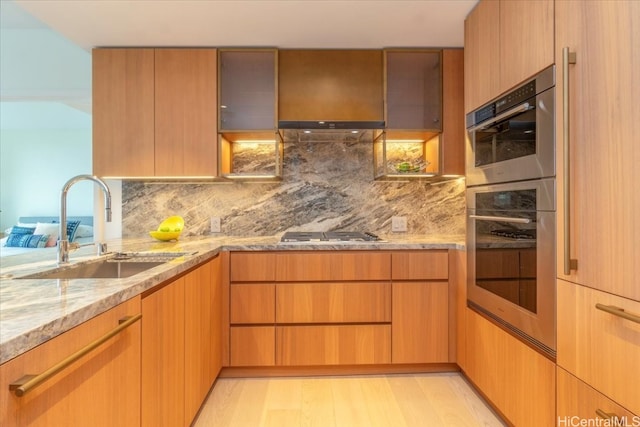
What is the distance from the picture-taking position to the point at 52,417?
0.72 meters

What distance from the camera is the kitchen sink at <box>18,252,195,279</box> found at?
1549 mm

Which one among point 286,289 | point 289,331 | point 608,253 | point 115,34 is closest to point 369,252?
point 286,289

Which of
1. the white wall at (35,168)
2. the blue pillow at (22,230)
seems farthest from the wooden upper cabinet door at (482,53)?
the white wall at (35,168)

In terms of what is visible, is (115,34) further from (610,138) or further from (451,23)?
(610,138)

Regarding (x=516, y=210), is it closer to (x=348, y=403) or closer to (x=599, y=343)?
(x=599, y=343)

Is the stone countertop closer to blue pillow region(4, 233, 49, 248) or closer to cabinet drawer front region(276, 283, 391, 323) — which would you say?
cabinet drawer front region(276, 283, 391, 323)

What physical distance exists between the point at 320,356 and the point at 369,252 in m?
0.74

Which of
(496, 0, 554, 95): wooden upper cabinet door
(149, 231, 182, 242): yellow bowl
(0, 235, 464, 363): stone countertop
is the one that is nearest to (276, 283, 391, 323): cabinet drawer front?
Result: (0, 235, 464, 363): stone countertop

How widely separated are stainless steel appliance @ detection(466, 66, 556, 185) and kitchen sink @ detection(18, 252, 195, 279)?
5.39 feet

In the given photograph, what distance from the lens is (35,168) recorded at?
19.6ft

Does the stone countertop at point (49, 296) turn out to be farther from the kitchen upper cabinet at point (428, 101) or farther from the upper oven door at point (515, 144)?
the kitchen upper cabinet at point (428, 101)

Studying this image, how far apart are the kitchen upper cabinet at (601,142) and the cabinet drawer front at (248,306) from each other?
1.58 m

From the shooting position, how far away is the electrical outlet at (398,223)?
2791 millimetres

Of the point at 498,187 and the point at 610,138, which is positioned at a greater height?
the point at 610,138
